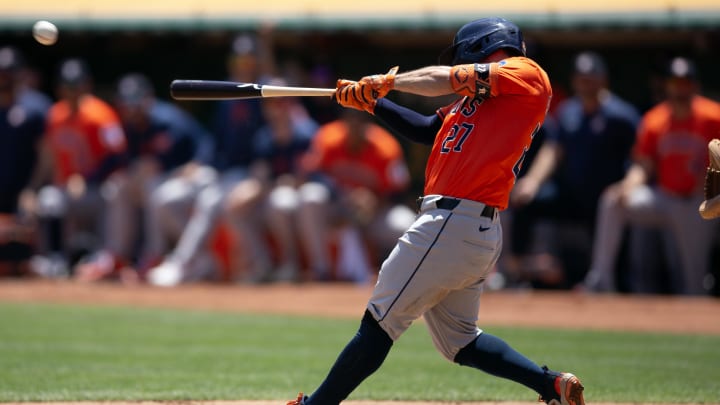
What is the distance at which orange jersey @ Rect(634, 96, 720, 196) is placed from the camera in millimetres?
8664

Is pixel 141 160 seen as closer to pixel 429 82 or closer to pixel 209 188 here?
pixel 209 188

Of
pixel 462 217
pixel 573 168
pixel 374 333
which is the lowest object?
pixel 573 168

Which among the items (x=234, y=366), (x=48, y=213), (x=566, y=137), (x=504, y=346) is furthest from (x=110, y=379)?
(x=48, y=213)

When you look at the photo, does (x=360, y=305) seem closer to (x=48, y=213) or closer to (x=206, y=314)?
(x=206, y=314)

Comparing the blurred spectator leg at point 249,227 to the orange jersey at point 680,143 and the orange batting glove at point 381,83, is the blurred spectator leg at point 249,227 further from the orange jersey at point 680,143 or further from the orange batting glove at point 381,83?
the orange batting glove at point 381,83

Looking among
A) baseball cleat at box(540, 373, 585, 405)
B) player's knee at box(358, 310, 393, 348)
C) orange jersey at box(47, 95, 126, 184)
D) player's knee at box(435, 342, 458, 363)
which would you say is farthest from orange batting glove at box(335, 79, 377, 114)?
orange jersey at box(47, 95, 126, 184)

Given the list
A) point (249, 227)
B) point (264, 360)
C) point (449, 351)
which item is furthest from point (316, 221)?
point (449, 351)

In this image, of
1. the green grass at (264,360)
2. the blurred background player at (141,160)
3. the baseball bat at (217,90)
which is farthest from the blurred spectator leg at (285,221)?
the baseball bat at (217,90)

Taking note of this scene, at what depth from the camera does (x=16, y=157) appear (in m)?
11.1

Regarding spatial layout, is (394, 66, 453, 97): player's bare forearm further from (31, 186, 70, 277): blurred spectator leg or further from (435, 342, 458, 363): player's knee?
(31, 186, 70, 277): blurred spectator leg

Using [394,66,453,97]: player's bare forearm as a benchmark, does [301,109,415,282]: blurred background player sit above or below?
below

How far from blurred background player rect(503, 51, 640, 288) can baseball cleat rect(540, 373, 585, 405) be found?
4.91m

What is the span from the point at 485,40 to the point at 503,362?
122cm

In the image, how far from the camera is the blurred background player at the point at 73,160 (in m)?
10.8
